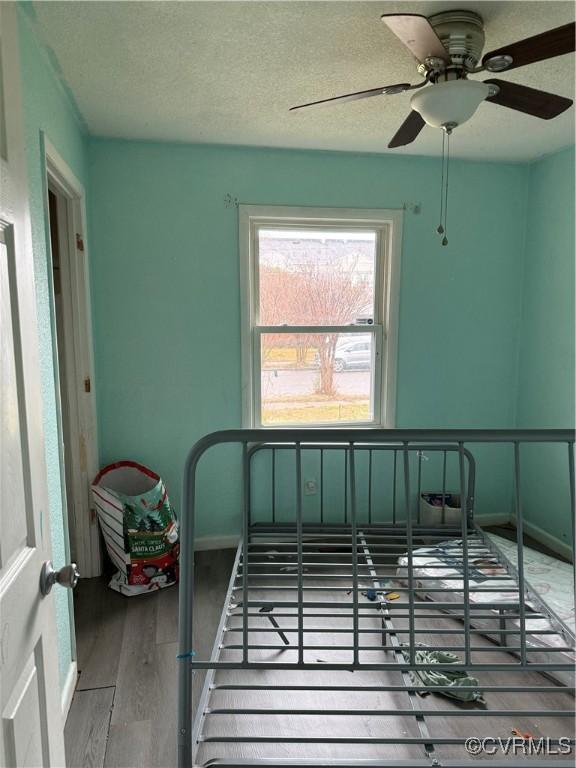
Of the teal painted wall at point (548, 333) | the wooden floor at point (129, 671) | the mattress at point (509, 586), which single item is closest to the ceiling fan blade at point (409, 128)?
the teal painted wall at point (548, 333)

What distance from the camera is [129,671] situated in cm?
204

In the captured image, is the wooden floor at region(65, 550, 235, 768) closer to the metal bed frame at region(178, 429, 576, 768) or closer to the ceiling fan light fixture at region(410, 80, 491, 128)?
the metal bed frame at region(178, 429, 576, 768)

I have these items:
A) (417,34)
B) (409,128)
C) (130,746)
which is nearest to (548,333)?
(409,128)

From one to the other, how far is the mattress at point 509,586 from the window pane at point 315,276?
5.12 ft

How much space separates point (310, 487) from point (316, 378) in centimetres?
73

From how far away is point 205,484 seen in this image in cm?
310

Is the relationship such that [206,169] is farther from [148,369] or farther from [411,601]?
[411,601]

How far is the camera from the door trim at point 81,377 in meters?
2.50

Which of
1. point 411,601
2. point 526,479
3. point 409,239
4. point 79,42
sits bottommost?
point 526,479

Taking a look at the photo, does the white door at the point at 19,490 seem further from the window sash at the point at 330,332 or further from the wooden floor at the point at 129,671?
the window sash at the point at 330,332

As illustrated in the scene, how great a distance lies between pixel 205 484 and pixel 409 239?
2.08 m

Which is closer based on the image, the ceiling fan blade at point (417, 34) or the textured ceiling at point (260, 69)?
the ceiling fan blade at point (417, 34)

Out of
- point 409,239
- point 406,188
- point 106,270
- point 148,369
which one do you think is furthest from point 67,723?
point 406,188

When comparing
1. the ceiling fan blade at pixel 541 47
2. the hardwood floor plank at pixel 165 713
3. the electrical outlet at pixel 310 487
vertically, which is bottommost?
the hardwood floor plank at pixel 165 713
